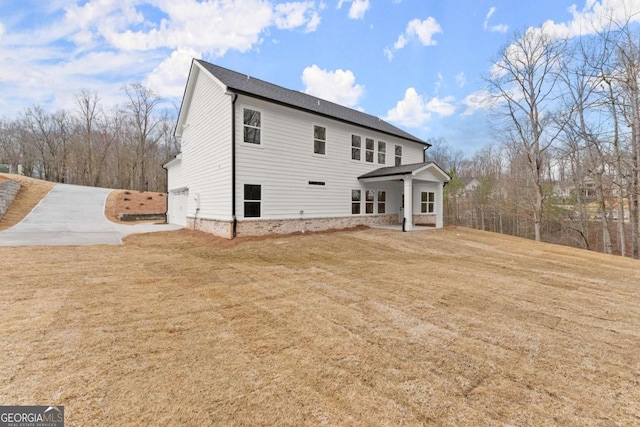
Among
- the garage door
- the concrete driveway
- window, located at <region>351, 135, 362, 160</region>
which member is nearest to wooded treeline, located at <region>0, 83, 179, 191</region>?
the concrete driveway

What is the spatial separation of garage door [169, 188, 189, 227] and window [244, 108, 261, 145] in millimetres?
6403

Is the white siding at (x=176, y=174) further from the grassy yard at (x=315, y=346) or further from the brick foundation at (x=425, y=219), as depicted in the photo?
the brick foundation at (x=425, y=219)

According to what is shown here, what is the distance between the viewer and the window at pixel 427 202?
639 inches

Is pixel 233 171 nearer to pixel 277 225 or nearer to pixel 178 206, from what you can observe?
pixel 277 225

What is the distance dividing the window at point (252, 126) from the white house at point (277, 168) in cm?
4

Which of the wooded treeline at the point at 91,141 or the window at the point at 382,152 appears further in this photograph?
the wooded treeline at the point at 91,141

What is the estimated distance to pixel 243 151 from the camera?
10492 mm

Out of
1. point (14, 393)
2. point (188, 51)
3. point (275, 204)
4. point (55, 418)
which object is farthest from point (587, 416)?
point (188, 51)

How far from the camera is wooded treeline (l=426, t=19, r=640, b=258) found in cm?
1303

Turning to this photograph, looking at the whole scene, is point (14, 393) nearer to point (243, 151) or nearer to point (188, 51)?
point (243, 151)

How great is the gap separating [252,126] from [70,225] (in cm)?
1153

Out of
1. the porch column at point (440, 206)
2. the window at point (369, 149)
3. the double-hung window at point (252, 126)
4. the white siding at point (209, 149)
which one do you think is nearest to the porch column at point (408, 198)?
the window at point (369, 149)

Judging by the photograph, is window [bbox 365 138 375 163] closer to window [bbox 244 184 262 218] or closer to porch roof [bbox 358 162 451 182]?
porch roof [bbox 358 162 451 182]

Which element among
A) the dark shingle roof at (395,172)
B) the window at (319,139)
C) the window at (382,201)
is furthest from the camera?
the window at (382,201)
